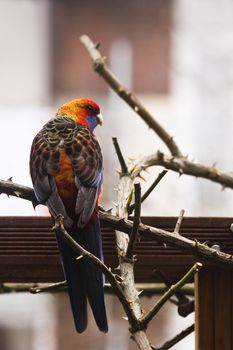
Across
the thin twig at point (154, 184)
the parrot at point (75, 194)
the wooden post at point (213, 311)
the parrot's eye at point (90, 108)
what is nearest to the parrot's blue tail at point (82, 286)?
the parrot at point (75, 194)

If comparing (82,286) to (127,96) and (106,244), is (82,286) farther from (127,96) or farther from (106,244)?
(127,96)

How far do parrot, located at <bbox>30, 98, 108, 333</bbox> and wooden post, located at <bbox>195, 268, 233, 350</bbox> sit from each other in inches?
9.0

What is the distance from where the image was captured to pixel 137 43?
5.03m

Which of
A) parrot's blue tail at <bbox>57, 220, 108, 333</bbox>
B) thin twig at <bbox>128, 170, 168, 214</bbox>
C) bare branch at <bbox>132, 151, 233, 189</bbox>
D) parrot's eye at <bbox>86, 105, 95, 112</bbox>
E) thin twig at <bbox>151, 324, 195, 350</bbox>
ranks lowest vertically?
thin twig at <bbox>151, 324, 195, 350</bbox>

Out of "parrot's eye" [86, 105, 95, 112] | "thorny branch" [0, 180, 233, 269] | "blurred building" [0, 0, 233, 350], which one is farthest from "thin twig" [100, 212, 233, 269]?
"blurred building" [0, 0, 233, 350]

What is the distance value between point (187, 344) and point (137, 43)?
2553 mm

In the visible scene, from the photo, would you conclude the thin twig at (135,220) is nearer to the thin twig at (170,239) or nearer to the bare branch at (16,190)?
the thin twig at (170,239)

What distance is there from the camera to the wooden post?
4.89 feet

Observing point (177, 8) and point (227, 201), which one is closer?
point (227, 201)

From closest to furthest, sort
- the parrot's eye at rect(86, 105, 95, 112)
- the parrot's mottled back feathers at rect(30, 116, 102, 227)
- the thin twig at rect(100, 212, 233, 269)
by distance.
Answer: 1. the thin twig at rect(100, 212, 233, 269)
2. the parrot's mottled back feathers at rect(30, 116, 102, 227)
3. the parrot's eye at rect(86, 105, 95, 112)

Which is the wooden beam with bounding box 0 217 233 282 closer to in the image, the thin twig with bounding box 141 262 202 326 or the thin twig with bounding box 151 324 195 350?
the thin twig with bounding box 151 324 195 350

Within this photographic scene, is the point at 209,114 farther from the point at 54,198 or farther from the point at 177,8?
the point at 54,198

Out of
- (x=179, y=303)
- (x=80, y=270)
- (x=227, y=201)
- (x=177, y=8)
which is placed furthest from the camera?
(x=177, y=8)

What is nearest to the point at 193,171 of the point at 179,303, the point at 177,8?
the point at 179,303
